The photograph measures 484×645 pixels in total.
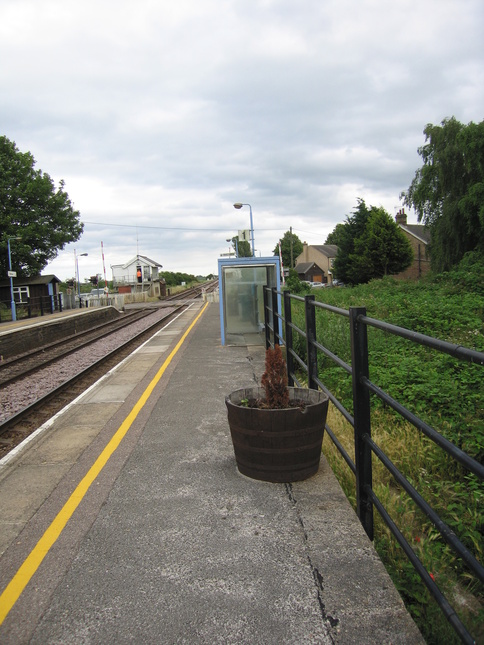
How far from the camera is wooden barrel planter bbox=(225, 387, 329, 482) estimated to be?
3629 mm

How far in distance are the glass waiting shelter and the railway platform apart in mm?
7707

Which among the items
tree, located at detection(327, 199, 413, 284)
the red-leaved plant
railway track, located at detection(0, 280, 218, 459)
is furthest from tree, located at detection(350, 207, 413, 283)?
the red-leaved plant

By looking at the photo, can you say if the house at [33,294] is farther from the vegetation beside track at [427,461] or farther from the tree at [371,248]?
the vegetation beside track at [427,461]

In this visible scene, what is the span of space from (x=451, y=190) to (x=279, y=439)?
3093 cm

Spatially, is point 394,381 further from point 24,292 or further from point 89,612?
point 24,292

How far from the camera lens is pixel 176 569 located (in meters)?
2.79

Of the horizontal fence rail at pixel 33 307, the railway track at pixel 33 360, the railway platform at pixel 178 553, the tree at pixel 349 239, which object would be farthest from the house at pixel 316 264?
the railway platform at pixel 178 553

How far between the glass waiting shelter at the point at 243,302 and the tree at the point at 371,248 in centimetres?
3224

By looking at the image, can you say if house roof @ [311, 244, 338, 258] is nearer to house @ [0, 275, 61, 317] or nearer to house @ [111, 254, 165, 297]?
house @ [111, 254, 165, 297]

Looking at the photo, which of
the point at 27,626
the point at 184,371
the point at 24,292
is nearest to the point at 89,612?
the point at 27,626

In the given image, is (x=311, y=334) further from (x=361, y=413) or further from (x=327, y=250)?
(x=327, y=250)

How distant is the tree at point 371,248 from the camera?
45125 millimetres

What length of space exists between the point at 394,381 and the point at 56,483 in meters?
4.62

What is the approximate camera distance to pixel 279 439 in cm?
365
